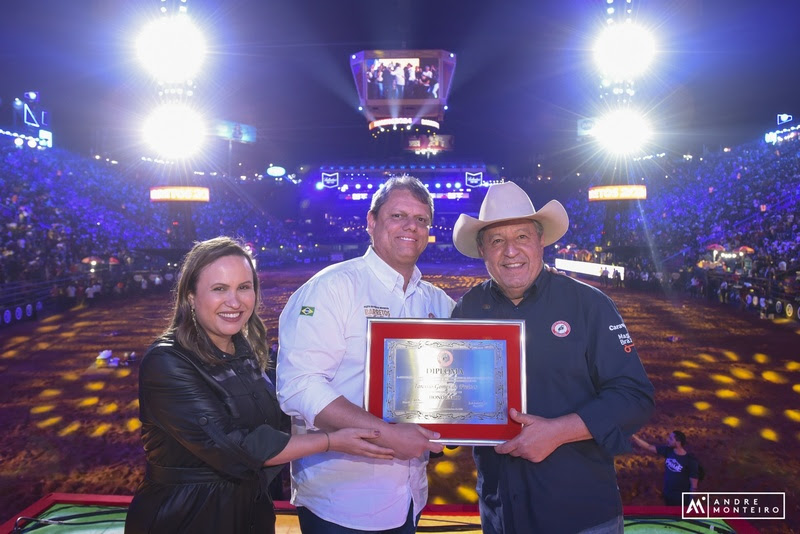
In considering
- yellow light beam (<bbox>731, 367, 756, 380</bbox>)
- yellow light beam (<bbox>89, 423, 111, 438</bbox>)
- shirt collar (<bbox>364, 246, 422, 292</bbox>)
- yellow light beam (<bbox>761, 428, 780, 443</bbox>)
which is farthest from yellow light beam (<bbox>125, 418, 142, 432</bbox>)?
yellow light beam (<bbox>731, 367, 756, 380</bbox>)

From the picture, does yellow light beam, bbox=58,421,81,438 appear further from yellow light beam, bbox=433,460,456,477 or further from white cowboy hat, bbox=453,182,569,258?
white cowboy hat, bbox=453,182,569,258

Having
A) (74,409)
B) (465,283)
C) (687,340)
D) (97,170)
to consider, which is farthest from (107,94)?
(687,340)

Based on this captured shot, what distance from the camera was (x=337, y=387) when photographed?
256cm

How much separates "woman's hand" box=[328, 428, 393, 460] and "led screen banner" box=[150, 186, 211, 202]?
2888cm

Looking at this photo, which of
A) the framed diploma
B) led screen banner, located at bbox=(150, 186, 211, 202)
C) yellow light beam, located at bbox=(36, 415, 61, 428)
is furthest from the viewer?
led screen banner, located at bbox=(150, 186, 211, 202)

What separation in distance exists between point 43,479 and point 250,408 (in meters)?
4.97

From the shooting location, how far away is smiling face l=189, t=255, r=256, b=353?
8.70 ft

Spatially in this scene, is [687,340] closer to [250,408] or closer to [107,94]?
[250,408]

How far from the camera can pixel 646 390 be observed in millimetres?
2324

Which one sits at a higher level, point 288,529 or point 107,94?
point 107,94

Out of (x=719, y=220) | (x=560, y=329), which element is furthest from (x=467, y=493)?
(x=719, y=220)

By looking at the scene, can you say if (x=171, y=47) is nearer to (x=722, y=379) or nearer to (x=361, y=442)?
(x=722, y=379)

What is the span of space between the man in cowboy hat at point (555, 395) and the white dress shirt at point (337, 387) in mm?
481

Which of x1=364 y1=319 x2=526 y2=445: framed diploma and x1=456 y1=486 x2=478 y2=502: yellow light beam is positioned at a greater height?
x1=364 y1=319 x2=526 y2=445: framed diploma
